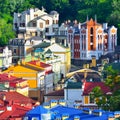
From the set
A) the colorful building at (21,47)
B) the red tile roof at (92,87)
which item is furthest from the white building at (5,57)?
the red tile roof at (92,87)

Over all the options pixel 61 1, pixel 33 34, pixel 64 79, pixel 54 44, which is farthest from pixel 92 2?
pixel 64 79

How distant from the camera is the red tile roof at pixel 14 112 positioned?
51719 millimetres

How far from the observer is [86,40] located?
84188 millimetres

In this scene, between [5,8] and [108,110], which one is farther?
[5,8]

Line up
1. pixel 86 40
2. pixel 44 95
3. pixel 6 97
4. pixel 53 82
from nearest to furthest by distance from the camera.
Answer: pixel 6 97, pixel 44 95, pixel 53 82, pixel 86 40

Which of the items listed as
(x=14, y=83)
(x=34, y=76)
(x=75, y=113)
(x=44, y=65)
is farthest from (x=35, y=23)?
(x=75, y=113)

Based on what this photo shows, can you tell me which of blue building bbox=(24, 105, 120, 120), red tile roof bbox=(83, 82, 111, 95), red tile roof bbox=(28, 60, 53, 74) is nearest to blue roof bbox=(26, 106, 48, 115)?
blue building bbox=(24, 105, 120, 120)

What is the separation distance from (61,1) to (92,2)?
279cm

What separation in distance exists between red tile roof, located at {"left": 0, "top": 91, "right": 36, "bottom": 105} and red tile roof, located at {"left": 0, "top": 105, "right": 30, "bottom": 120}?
383 cm

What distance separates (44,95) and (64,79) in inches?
318

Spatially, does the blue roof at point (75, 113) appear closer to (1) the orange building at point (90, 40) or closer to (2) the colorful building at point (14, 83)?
(2) the colorful building at point (14, 83)

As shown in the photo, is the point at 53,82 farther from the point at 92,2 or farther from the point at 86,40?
the point at 92,2

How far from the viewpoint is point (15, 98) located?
5988cm

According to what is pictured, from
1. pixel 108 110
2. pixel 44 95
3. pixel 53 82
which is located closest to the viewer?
pixel 108 110
